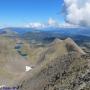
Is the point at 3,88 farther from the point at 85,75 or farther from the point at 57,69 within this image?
the point at 85,75

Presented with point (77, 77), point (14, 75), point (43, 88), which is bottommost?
point (14, 75)

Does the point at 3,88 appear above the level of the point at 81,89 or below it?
below

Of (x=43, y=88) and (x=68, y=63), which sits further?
(x=68, y=63)

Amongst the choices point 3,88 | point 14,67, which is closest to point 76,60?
point 3,88

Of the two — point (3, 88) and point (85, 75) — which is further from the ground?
point (85, 75)

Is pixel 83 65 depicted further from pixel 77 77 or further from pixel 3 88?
pixel 3 88

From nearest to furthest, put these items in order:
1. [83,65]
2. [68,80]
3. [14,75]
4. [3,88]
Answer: [68,80] < [83,65] < [3,88] < [14,75]

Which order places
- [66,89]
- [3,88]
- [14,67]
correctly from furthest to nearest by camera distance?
[14,67], [3,88], [66,89]

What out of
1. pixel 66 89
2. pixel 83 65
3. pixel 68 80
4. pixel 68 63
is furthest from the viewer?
pixel 68 63

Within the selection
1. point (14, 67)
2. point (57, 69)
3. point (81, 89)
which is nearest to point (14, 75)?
point (14, 67)
